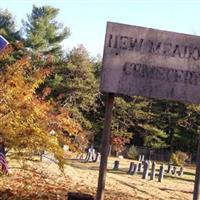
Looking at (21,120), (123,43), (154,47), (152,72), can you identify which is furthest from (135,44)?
(21,120)

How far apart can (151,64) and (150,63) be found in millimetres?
20

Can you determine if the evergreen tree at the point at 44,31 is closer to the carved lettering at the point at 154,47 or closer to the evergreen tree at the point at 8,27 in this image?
the evergreen tree at the point at 8,27

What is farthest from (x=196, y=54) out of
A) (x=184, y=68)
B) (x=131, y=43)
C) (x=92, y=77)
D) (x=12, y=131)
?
(x=92, y=77)

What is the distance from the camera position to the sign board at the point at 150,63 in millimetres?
7008

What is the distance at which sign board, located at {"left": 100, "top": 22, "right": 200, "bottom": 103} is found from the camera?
23.0 ft

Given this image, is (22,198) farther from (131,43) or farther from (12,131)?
(131,43)

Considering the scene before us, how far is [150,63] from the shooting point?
7.03 metres

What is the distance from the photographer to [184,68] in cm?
708

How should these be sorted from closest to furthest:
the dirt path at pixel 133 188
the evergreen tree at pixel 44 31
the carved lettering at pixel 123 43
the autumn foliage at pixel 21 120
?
the carved lettering at pixel 123 43
the autumn foliage at pixel 21 120
the dirt path at pixel 133 188
the evergreen tree at pixel 44 31

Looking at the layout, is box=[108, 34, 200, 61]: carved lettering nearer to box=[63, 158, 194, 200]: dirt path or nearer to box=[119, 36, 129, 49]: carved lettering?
box=[119, 36, 129, 49]: carved lettering

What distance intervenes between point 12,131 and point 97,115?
3823cm

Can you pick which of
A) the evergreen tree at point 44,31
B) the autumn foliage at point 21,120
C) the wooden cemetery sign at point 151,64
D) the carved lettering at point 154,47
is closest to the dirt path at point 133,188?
the autumn foliage at point 21,120

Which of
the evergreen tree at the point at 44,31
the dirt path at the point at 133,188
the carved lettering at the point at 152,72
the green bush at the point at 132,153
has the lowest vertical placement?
the dirt path at the point at 133,188

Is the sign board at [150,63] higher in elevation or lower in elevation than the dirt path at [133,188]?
higher
